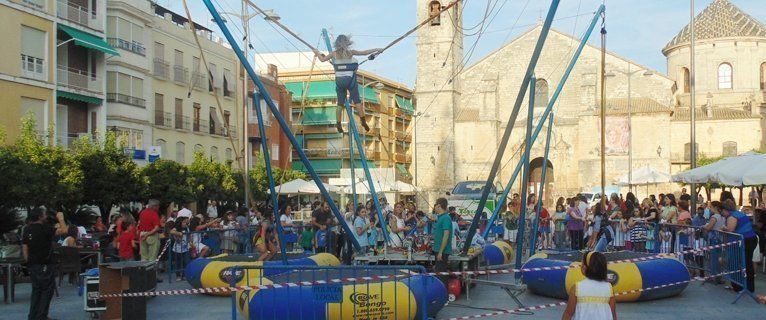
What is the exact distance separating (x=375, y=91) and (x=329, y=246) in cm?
4543

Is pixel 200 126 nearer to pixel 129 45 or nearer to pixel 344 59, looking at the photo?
pixel 129 45

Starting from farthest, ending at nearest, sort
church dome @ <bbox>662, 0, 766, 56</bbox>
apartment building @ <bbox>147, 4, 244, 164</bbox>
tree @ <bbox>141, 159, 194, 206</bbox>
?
church dome @ <bbox>662, 0, 766, 56</bbox>
apartment building @ <bbox>147, 4, 244, 164</bbox>
tree @ <bbox>141, 159, 194, 206</bbox>

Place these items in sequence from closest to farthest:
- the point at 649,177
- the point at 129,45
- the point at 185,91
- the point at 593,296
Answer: the point at 593,296, the point at 649,177, the point at 129,45, the point at 185,91

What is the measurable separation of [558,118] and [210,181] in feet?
87.3

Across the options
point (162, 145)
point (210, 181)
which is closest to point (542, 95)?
point (162, 145)

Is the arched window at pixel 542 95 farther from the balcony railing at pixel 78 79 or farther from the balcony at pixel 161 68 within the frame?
the balcony railing at pixel 78 79

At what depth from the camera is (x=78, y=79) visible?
32.0m

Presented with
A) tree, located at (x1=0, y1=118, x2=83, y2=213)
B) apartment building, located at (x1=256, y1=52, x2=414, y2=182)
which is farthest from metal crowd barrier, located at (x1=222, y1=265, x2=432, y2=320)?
apartment building, located at (x1=256, y1=52, x2=414, y2=182)

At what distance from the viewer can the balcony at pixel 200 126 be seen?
139 ft

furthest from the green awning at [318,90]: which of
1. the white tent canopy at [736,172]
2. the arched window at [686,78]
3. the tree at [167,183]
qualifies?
the white tent canopy at [736,172]

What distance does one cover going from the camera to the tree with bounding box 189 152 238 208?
3388 centimetres

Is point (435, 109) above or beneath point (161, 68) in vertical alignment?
beneath

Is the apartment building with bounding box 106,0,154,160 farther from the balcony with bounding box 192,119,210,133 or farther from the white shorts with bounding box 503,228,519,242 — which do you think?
the white shorts with bounding box 503,228,519,242

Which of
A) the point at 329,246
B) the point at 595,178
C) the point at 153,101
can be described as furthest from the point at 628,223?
the point at 595,178
